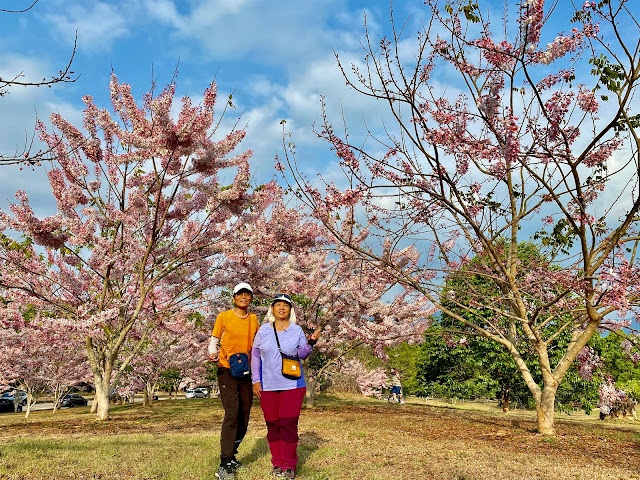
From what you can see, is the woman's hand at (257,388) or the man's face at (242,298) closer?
the woman's hand at (257,388)

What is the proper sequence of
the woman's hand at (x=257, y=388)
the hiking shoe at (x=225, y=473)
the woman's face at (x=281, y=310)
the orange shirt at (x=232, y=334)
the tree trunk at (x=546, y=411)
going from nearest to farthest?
the hiking shoe at (x=225, y=473), the woman's hand at (x=257, y=388), the woman's face at (x=281, y=310), the orange shirt at (x=232, y=334), the tree trunk at (x=546, y=411)

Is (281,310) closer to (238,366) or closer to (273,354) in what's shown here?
(273,354)

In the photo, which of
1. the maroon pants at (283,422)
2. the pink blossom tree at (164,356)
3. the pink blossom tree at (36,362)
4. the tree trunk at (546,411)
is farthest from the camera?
the pink blossom tree at (164,356)

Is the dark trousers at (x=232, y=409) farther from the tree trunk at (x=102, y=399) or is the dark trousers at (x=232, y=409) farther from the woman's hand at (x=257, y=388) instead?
the tree trunk at (x=102, y=399)

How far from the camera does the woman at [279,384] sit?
4672 millimetres

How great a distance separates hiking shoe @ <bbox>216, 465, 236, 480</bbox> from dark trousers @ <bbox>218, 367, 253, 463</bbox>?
3.7 inches

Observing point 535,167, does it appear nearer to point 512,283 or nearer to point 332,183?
point 512,283

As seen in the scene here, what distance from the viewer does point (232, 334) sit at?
5.09 m

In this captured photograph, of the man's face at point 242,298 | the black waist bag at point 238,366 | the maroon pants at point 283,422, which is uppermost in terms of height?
the man's face at point 242,298

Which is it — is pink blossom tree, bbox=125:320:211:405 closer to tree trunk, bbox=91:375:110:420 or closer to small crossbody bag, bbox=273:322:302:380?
tree trunk, bbox=91:375:110:420

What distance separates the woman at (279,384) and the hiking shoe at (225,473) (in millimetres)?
410

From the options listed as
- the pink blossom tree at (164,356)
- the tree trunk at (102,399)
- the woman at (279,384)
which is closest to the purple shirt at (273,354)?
the woman at (279,384)

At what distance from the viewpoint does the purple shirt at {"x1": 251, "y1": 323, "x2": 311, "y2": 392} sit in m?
4.75

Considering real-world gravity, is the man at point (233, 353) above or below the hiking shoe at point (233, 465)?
above
